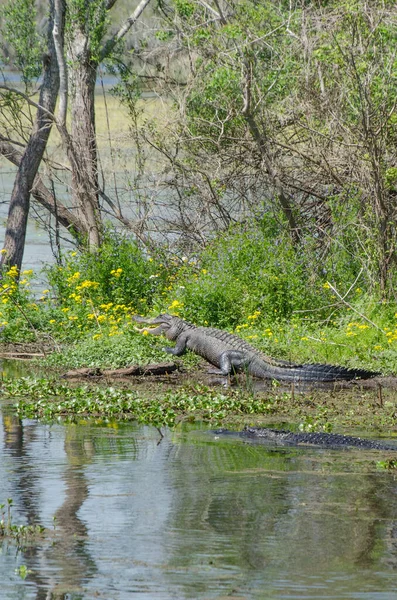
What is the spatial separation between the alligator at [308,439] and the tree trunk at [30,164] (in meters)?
9.37

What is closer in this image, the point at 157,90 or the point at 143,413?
the point at 143,413

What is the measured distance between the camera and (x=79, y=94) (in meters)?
17.9

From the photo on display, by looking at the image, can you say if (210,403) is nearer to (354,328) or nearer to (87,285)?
(354,328)

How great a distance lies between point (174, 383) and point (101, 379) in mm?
755

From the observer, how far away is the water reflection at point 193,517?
4.91 metres

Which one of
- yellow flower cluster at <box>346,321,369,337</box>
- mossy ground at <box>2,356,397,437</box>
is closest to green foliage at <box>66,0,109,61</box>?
yellow flower cluster at <box>346,321,369,337</box>

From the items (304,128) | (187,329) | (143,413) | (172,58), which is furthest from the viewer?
(172,58)

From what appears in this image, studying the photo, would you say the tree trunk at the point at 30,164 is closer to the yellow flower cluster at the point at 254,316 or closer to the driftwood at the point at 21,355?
the driftwood at the point at 21,355

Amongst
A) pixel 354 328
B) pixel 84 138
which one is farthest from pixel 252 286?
pixel 84 138

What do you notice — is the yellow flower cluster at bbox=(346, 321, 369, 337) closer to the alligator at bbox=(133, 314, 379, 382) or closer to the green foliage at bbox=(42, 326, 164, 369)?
the alligator at bbox=(133, 314, 379, 382)

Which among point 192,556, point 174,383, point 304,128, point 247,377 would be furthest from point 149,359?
point 192,556

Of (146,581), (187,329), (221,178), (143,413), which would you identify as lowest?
(146,581)

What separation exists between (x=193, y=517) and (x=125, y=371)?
4926mm

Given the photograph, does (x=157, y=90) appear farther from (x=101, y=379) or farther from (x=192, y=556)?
(x=192, y=556)
